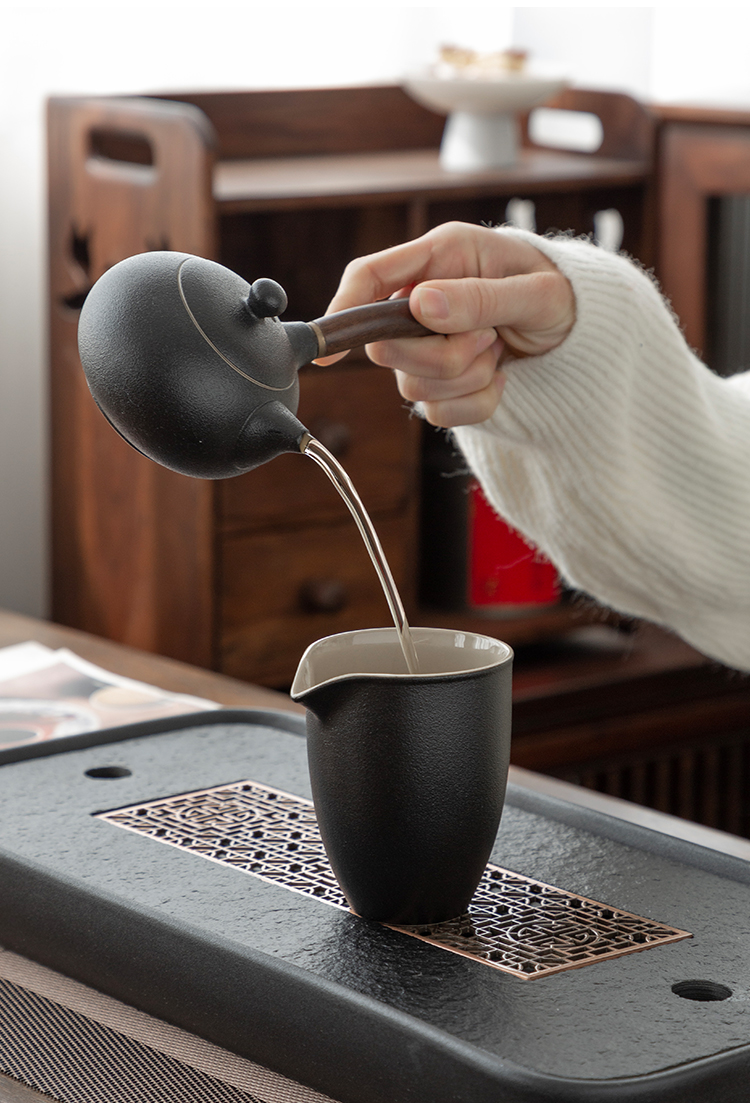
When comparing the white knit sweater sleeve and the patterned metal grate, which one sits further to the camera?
the white knit sweater sleeve

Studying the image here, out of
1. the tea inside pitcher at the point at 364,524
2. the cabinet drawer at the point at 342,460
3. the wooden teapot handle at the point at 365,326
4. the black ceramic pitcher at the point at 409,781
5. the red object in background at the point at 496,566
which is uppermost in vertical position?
the wooden teapot handle at the point at 365,326

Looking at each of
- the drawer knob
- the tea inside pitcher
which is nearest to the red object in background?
the drawer knob

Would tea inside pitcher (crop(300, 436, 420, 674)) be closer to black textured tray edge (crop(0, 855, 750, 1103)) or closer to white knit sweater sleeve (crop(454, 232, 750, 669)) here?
black textured tray edge (crop(0, 855, 750, 1103))

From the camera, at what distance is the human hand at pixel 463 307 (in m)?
0.81

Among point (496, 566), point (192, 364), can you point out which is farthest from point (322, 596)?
point (192, 364)

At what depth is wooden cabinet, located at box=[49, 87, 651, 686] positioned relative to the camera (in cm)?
177

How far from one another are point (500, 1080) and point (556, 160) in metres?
1.90

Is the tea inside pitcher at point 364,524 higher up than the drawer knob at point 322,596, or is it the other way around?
the tea inside pitcher at point 364,524

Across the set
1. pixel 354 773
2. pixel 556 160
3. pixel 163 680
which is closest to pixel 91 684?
pixel 163 680

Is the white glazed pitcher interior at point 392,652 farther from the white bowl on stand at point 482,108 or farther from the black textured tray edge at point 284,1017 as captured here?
the white bowl on stand at point 482,108

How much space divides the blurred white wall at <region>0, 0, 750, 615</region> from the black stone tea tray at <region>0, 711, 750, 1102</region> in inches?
47.9

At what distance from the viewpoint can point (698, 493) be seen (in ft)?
3.61

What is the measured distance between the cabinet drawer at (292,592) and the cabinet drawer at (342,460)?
0.03 m

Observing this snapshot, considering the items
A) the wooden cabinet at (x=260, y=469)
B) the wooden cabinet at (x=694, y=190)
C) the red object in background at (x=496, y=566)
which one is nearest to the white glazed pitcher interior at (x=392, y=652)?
the wooden cabinet at (x=260, y=469)
